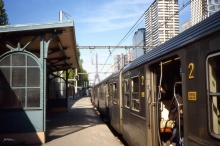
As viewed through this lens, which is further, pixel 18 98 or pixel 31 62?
pixel 31 62

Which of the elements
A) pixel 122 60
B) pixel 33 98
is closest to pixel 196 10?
pixel 33 98

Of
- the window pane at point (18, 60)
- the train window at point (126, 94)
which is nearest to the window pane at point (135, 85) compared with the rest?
the train window at point (126, 94)

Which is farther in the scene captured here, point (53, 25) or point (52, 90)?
point (52, 90)

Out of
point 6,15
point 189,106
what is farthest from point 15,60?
point 6,15

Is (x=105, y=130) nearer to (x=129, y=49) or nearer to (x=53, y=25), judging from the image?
(x=53, y=25)

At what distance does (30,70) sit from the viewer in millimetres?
9531

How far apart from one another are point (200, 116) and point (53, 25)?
22.7 feet

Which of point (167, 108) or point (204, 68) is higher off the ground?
point (204, 68)

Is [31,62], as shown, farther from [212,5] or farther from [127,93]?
[212,5]

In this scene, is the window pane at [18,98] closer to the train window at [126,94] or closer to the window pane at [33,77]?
the window pane at [33,77]

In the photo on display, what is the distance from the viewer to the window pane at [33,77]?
9.49m

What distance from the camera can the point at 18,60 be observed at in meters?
9.49

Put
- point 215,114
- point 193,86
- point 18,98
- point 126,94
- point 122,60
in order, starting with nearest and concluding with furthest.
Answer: point 215,114 < point 193,86 < point 126,94 < point 18,98 < point 122,60

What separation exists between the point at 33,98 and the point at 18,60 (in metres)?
1.39
